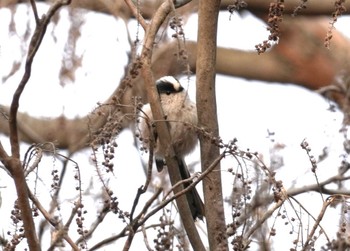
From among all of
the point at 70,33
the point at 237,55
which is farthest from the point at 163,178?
the point at 237,55

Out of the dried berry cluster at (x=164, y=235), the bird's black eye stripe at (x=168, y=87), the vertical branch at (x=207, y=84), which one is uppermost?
the bird's black eye stripe at (x=168, y=87)

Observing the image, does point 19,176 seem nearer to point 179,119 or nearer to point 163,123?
point 163,123

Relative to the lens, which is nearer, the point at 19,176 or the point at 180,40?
the point at 19,176

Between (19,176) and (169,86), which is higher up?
(169,86)

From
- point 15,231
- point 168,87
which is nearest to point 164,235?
point 15,231

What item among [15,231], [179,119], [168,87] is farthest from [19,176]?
[168,87]

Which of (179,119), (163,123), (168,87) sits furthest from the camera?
(168,87)

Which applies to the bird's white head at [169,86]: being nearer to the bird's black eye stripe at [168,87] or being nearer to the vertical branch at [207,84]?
the bird's black eye stripe at [168,87]

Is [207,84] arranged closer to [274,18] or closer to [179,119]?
[179,119]

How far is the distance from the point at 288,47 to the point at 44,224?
4266mm

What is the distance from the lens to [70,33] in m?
3.85

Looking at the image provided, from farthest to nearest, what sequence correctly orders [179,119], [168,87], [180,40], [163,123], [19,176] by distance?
[168,87] < [179,119] < [163,123] < [180,40] < [19,176]

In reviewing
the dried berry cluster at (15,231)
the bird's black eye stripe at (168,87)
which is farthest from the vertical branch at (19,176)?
the bird's black eye stripe at (168,87)

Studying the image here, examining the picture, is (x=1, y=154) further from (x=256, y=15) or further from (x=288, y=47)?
(x=288, y=47)
